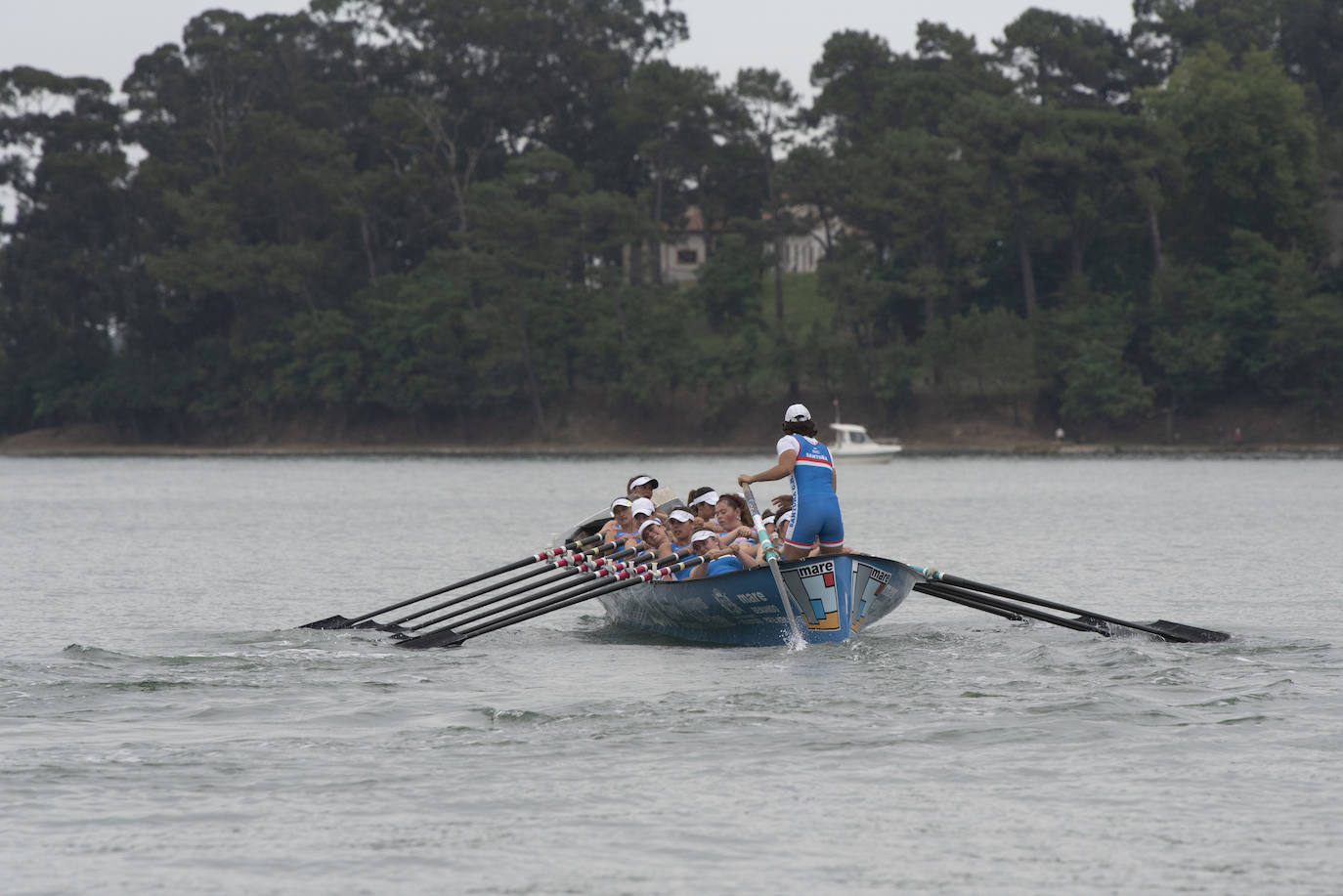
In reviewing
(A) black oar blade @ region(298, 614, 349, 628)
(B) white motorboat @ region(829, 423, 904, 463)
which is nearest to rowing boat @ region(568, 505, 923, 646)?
(A) black oar blade @ region(298, 614, 349, 628)

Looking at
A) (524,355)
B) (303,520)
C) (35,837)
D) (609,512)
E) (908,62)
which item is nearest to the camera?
(35,837)

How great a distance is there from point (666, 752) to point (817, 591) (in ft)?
13.7

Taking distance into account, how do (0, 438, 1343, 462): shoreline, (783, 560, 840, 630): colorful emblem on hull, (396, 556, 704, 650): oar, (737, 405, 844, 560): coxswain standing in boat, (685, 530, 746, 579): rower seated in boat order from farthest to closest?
(0, 438, 1343, 462): shoreline < (396, 556, 704, 650): oar < (685, 530, 746, 579): rower seated in boat < (737, 405, 844, 560): coxswain standing in boat < (783, 560, 840, 630): colorful emblem on hull

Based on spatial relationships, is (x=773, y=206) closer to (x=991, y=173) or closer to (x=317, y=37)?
(x=991, y=173)

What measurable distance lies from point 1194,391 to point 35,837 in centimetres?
8600

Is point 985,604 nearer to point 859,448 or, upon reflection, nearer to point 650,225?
point 859,448

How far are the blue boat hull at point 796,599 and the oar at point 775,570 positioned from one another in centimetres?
7

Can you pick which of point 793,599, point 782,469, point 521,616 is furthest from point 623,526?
point 782,469

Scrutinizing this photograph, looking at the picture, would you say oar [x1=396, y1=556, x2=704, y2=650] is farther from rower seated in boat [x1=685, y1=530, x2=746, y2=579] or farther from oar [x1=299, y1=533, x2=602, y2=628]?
oar [x1=299, y1=533, x2=602, y2=628]

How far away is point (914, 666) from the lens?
18391mm

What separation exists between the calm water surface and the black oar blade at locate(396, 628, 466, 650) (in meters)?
0.15

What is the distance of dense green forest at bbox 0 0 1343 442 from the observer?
91.4m

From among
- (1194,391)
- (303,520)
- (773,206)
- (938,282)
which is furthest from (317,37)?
(303,520)

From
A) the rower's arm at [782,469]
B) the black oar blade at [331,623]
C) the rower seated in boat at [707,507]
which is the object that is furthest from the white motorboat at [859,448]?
the rower's arm at [782,469]
